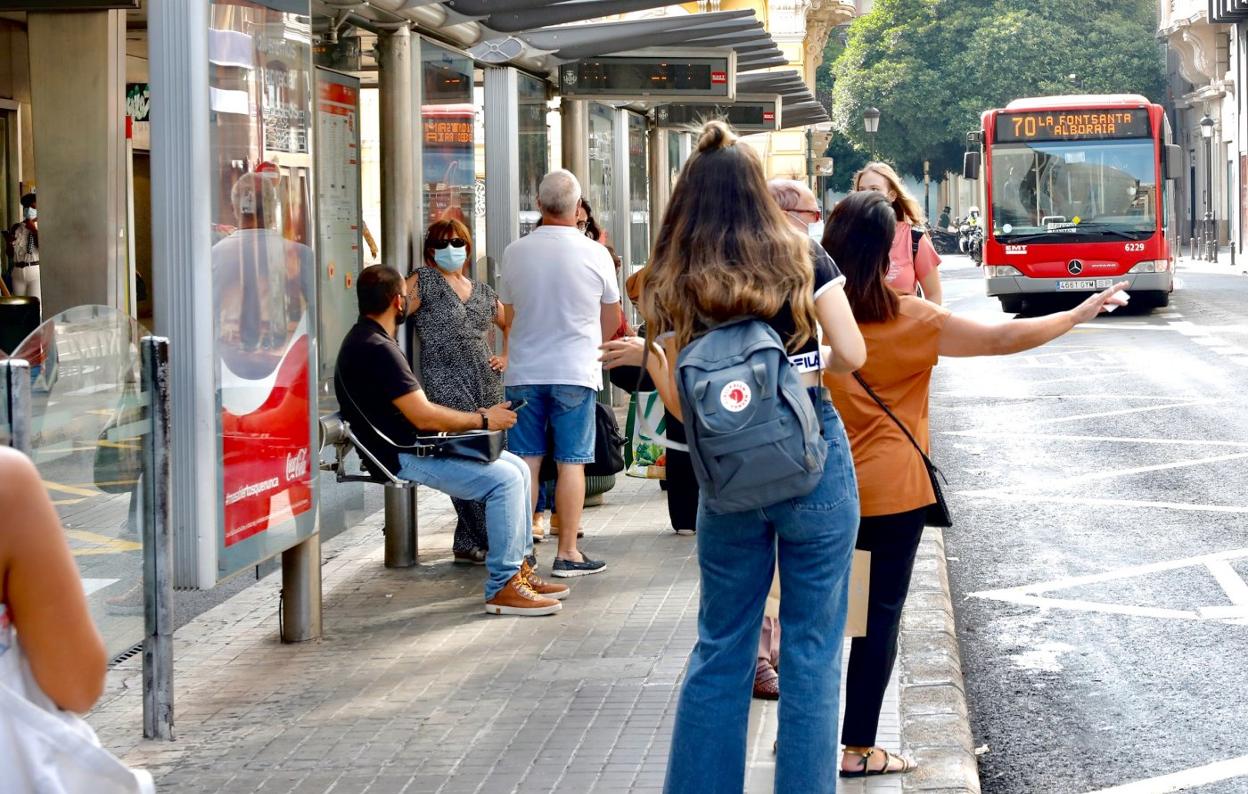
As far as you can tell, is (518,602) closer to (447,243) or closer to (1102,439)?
(447,243)

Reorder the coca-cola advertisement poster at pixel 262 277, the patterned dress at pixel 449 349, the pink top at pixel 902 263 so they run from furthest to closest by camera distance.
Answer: the pink top at pixel 902 263 → the patterned dress at pixel 449 349 → the coca-cola advertisement poster at pixel 262 277

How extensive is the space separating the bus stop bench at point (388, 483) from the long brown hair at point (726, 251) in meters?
3.15

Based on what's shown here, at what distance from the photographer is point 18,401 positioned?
4.21 metres

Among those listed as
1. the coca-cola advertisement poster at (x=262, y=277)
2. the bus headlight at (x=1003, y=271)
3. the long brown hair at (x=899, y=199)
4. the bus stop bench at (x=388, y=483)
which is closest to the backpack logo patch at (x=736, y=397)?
the coca-cola advertisement poster at (x=262, y=277)

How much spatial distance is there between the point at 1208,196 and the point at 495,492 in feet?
204

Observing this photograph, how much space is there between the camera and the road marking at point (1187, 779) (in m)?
5.29

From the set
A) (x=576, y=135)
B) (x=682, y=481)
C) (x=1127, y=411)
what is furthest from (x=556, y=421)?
(x=1127, y=411)

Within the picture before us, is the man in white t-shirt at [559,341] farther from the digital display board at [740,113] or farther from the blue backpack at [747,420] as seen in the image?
the digital display board at [740,113]

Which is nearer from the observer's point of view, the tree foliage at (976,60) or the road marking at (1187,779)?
the road marking at (1187,779)

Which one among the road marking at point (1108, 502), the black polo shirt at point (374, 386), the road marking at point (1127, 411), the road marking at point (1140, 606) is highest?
the black polo shirt at point (374, 386)

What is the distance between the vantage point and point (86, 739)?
2355 millimetres

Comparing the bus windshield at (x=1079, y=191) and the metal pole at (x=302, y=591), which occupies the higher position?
the bus windshield at (x=1079, y=191)

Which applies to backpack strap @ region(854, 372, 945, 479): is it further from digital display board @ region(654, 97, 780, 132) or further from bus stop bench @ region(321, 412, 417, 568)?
digital display board @ region(654, 97, 780, 132)

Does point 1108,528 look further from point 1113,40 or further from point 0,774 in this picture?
point 1113,40
